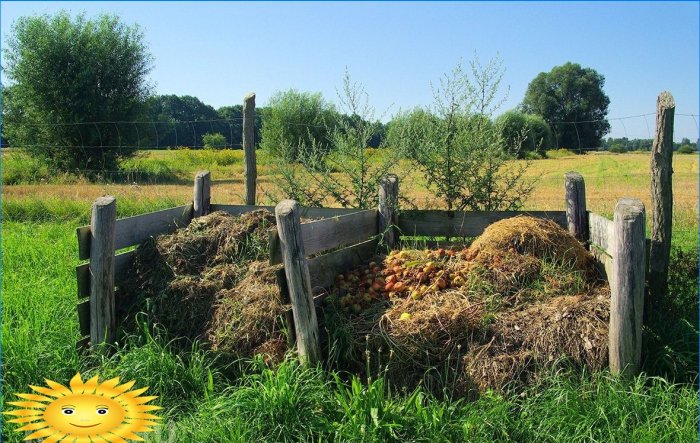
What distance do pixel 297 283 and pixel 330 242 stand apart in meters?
0.87

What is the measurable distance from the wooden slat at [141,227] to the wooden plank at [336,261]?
1.73 m

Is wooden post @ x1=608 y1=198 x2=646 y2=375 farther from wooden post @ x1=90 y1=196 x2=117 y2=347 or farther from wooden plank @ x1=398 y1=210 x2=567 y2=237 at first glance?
wooden post @ x1=90 y1=196 x2=117 y2=347

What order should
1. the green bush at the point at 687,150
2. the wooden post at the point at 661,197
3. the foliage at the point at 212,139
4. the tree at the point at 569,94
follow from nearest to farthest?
the wooden post at the point at 661,197, the foliage at the point at 212,139, the green bush at the point at 687,150, the tree at the point at 569,94

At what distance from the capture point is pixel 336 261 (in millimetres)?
5145

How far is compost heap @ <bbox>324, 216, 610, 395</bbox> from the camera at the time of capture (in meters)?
4.13

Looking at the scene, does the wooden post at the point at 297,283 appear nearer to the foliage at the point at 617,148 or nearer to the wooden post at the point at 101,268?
the wooden post at the point at 101,268

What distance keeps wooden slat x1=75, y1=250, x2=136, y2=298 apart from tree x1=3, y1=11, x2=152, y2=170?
60.3ft

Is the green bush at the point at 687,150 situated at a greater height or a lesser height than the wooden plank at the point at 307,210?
greater

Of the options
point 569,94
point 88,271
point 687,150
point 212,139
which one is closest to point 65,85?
point 212,139

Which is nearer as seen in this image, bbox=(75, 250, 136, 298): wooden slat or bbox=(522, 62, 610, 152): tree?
bbox=(75, 250, 136, 298): wooden slat

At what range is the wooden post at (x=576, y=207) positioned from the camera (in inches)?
211

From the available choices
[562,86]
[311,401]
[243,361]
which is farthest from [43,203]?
[562,86]

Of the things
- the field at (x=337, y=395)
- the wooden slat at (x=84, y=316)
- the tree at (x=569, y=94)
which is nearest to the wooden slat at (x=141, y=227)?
the wooden slat at (x=84, y=316)

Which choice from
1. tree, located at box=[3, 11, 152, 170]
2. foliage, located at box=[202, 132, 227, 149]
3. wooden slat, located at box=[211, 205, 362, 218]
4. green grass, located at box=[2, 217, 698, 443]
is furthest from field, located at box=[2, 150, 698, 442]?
tree, located at box=[3, 11, 152, 170]
